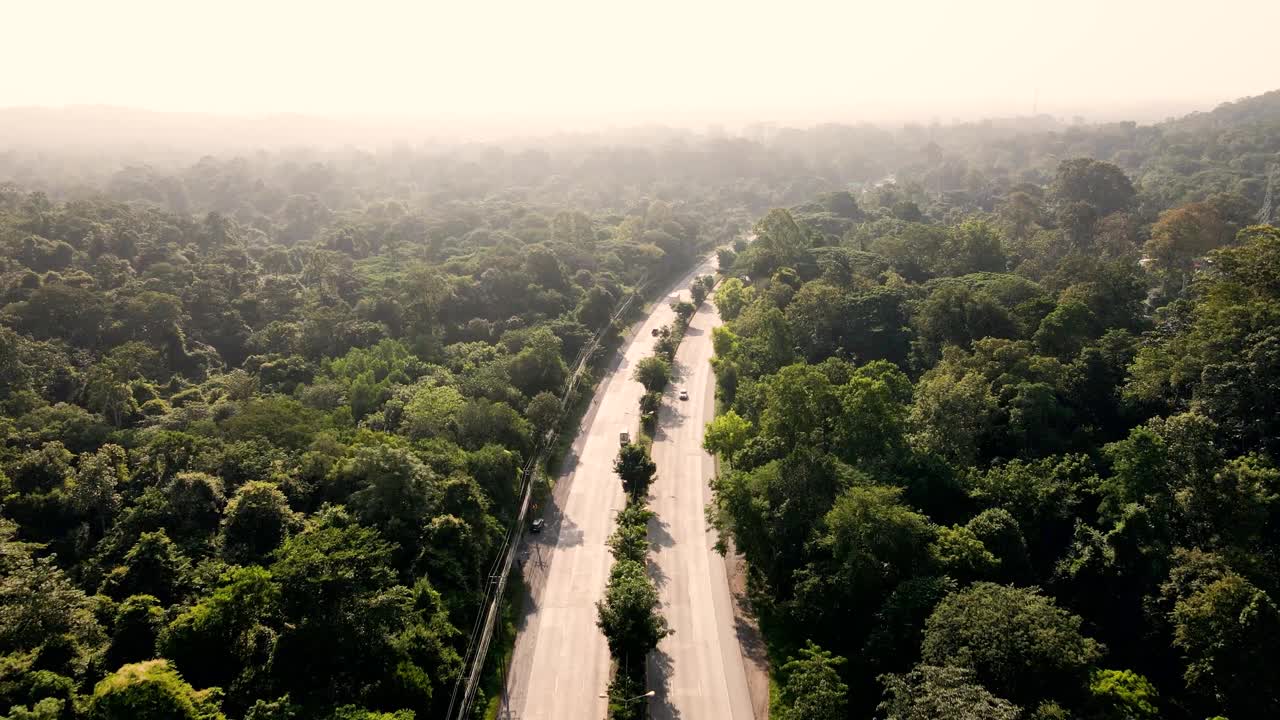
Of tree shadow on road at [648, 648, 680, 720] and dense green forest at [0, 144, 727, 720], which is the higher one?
dense green forest at [0, 144, 727, 720]

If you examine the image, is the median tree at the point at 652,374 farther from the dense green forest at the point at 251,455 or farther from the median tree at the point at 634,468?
the median tree at the point at 634,468

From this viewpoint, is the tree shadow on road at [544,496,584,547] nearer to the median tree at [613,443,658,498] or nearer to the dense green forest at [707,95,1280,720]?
the median tree at [613,443,658,498]

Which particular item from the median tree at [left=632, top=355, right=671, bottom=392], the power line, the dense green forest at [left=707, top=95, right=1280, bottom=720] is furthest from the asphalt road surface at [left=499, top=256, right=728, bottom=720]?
the dense green forest at [left=707, top=95, right=1280, bottom=720]

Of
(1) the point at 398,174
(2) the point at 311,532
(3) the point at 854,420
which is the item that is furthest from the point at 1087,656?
(1) the point at 398,174

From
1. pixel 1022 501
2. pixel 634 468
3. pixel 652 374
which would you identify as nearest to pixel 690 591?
pixel 634 468

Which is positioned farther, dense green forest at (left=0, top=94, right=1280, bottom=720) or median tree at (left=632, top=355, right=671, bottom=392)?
median tree at (left=632, top=355, right=671, bottom=392)

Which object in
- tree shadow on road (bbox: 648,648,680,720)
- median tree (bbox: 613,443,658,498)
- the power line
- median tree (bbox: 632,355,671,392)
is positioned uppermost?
median tree (bbox: 632,355,671,392)

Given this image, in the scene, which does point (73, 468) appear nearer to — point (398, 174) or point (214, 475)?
point (214, 475)

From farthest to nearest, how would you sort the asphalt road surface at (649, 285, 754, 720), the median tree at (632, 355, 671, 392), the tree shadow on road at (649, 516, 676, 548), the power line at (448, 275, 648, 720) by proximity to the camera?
1. the median tree at (632, 355, 671, 392)
2. the tree shadow on road at (649, 516, 676, 548)
3. the asphalt road surface at (649, 285, 754, 720)
4. the power line at (448, 275, 648, 720)
